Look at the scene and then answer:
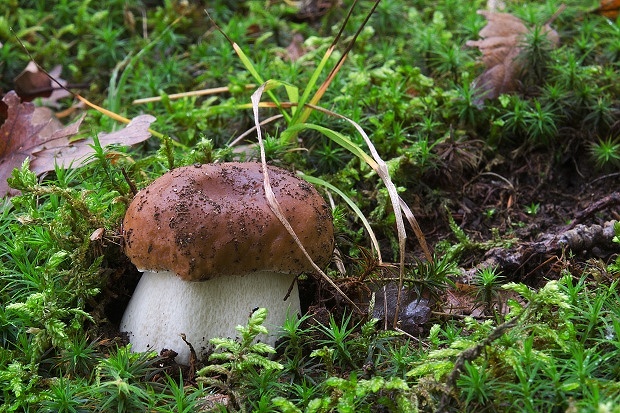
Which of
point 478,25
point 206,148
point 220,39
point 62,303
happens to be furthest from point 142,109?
point 478,25

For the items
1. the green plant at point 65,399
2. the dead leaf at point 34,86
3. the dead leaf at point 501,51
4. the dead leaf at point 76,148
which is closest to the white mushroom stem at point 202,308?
the green plant at point 65,399

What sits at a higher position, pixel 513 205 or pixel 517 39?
pixel 517 39

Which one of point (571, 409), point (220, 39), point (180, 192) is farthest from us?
point (220, 39)

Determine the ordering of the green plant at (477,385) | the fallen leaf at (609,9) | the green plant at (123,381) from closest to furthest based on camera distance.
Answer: the green plant at (477,385) < the green plant at (123,381) < the fallen leaf at (609,9)

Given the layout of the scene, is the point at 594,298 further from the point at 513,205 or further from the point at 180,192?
the point at 180,192

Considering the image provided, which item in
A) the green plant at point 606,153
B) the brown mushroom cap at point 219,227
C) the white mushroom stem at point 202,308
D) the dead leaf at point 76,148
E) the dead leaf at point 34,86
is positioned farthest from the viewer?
the dead leaf at point 34,86

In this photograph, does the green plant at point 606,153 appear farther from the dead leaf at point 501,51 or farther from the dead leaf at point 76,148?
the dead leaf at point 76,148
